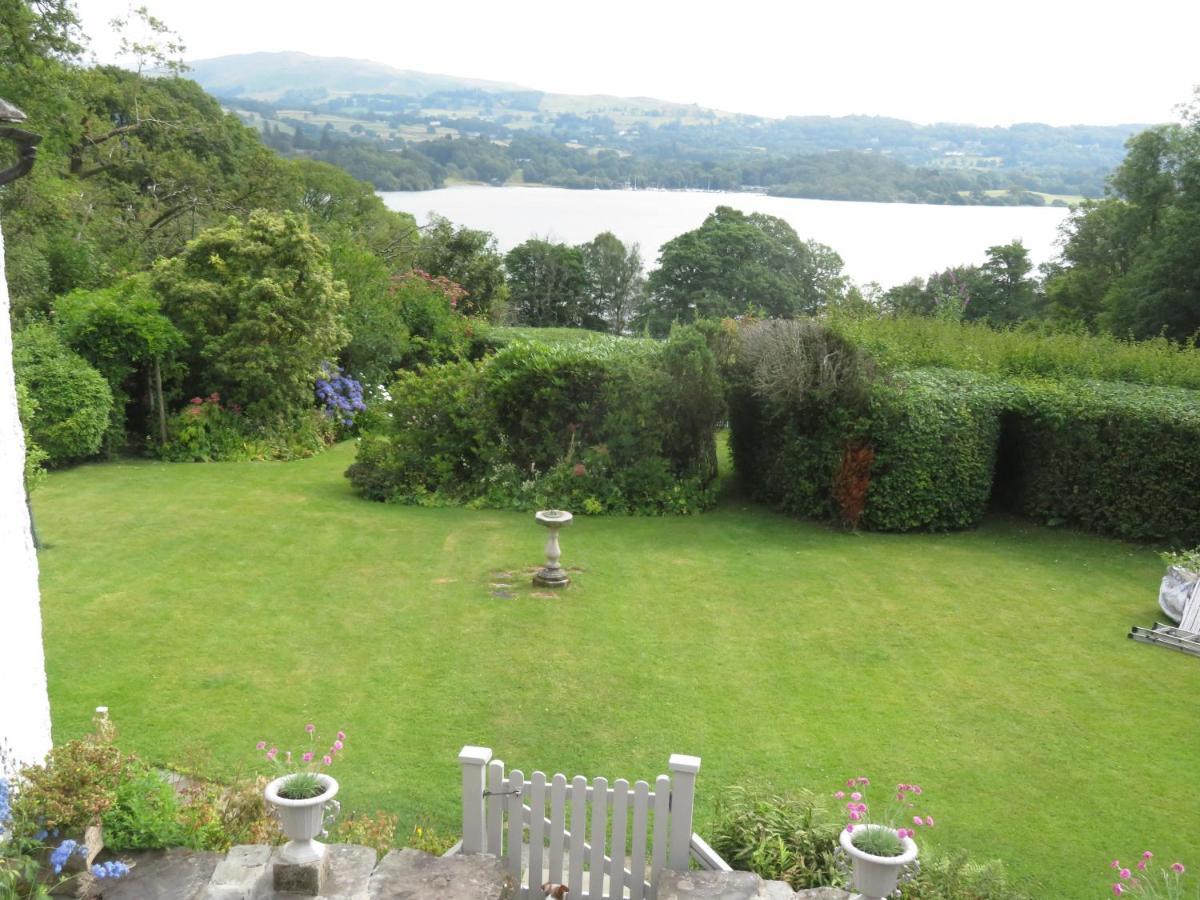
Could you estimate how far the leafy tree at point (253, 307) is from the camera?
1717 cm

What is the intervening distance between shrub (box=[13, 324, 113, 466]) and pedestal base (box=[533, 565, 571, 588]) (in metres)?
8.38

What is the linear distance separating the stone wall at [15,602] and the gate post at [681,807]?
3.33 m

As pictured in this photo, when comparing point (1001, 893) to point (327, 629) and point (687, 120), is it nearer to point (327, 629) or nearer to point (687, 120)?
point (327, 629)

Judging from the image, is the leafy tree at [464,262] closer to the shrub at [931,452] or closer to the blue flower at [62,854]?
the shrub at [931,452]

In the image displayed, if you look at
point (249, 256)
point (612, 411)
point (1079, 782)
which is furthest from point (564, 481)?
point (1079, 782)

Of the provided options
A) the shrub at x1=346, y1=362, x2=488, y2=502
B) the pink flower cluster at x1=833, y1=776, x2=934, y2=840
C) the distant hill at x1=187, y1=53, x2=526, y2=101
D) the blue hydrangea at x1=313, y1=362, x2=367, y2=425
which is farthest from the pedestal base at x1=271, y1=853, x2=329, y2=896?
the distant hill at x1=187, y1=53, x2=526, y2=101

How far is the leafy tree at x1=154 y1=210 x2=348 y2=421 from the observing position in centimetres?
1717

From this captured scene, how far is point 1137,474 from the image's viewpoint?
1298 cm

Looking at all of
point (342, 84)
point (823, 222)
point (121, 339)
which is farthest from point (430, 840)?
point (342, 84)

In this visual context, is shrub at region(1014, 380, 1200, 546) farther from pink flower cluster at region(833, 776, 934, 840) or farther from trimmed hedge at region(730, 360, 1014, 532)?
pink flower cluster at region(833, 776, 934, 840)

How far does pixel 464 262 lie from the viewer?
29.7m

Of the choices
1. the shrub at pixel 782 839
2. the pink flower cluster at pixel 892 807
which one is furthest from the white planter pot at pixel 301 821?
the pink flower cluster at pixel 892 807

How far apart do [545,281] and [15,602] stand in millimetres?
36060

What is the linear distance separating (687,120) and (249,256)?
81324mm
